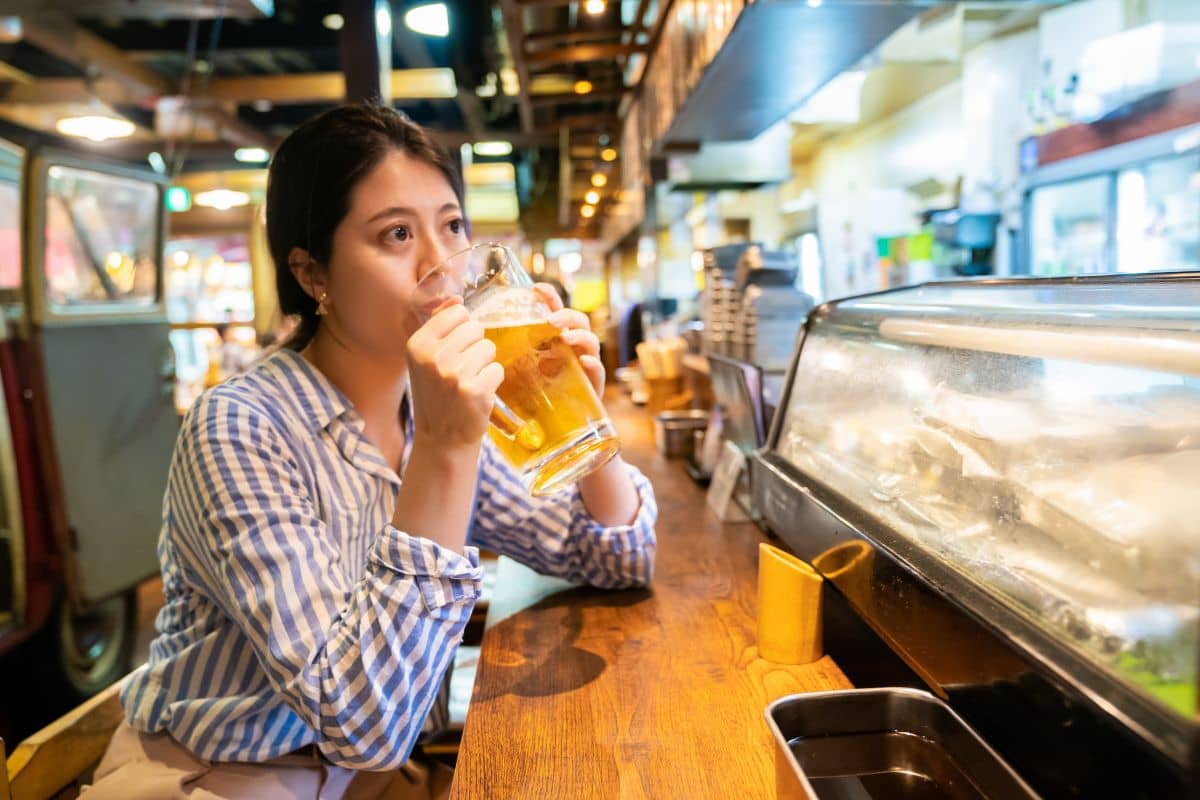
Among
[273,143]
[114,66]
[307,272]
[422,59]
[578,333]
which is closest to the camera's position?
[578,333]

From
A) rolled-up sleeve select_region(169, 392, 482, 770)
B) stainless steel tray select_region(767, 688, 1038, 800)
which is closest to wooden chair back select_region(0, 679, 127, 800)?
rolled-up sleeve select_region(169, 392, 482, 770)

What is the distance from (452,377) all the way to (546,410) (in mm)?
170

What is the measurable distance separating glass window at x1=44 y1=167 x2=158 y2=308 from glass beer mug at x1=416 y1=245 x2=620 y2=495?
2.93 m

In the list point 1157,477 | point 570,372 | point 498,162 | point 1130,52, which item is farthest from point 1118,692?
point 498,162

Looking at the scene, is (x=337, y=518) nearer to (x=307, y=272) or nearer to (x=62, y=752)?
(x=307, y=272)

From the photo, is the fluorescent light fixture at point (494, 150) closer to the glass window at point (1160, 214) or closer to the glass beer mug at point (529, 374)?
the glass window at point (1160, 214)

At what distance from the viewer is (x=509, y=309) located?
3.40ft

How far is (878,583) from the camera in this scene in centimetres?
95

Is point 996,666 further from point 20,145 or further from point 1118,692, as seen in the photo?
point 20,145

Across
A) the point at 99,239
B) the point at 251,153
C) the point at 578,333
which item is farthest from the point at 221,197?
the point at 578,333

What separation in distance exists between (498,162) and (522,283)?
36.7 feet

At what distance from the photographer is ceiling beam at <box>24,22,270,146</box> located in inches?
172

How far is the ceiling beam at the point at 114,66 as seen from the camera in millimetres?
4375

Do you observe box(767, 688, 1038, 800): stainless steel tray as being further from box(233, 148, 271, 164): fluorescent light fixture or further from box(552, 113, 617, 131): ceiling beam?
box(233, 148, 271, 164): fluorescent light fixture
